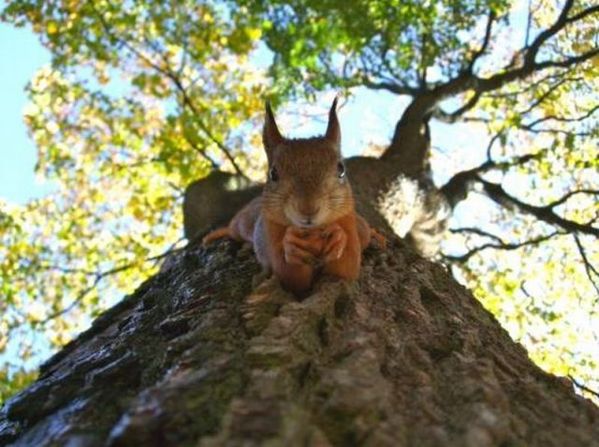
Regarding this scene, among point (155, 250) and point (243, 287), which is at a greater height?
point (155, 250)

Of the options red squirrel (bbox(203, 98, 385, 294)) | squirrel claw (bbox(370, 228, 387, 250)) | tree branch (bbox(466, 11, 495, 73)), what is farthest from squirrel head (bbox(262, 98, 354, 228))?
tree branch (bbox(466, 11, 495, 73))

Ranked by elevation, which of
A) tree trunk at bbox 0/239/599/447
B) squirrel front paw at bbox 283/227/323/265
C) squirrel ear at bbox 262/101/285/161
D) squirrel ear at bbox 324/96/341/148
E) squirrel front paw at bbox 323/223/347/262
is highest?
squirrel ear at bbox 324/96/341/148

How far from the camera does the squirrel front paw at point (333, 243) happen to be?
2.69 m

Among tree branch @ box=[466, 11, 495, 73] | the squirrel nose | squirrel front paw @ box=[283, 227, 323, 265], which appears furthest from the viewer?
tree branch @ box=[466, 11, 495, 73]

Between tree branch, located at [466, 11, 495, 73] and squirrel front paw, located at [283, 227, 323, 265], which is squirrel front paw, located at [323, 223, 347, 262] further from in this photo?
tree branch, located at [466, 11, 495, 73]

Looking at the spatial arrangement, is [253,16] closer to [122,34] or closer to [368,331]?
[122,34]

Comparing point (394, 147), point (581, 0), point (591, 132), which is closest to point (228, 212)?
point (394, 147)

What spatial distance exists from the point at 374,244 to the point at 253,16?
5.12 m

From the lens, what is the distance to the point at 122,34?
818 centimetres

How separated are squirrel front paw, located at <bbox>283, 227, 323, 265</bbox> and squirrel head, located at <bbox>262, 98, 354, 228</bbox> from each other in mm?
63

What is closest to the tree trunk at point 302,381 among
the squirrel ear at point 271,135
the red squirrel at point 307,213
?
the red squirrel at point 307,213

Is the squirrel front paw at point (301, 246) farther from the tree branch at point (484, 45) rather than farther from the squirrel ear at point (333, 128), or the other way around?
the tree branch at point (484, 45)

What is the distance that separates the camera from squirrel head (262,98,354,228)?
2547 millimetres

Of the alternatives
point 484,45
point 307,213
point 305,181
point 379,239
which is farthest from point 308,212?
point 484,45
